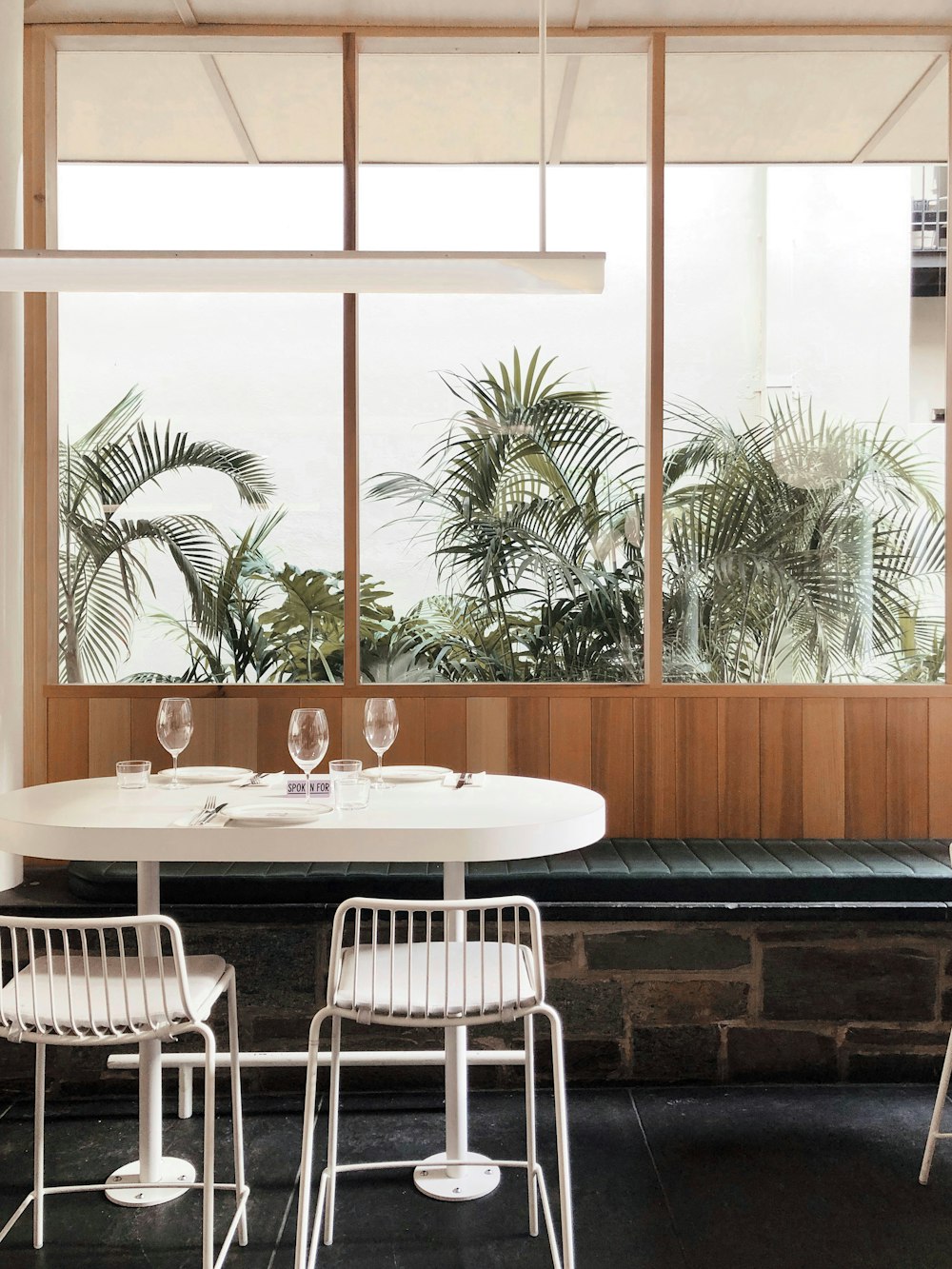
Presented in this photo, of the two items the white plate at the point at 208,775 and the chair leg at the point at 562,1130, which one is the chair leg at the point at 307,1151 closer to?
the chair leg at the point at 562,1130

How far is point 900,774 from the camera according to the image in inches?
132

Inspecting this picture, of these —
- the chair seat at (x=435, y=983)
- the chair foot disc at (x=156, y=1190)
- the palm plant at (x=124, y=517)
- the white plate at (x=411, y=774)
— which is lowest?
the chair foot disc at (x=156, y=1190)

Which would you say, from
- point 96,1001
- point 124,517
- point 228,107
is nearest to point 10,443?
point 124,517

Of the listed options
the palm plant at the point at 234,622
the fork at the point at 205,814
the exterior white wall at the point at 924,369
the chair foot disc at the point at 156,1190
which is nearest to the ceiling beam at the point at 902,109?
the exterior white wall at the point at 924,369

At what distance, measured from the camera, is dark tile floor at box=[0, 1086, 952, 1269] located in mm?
2127

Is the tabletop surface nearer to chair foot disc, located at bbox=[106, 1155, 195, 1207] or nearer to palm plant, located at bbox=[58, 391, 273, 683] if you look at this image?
chair foot disc, located at bbox=[106, 1155, 195, 1207]

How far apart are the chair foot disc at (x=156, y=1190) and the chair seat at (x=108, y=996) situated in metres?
0.50

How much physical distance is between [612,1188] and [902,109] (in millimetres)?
3332

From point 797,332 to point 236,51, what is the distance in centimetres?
203

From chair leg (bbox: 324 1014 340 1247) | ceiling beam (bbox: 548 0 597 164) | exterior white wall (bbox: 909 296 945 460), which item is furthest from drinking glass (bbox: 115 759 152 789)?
exterior white wall (bbox: 909 296 945 460)

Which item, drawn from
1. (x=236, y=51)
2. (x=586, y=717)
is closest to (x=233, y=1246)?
(x=586, y=717)

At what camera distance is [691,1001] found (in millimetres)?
2869

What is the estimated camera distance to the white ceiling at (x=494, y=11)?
3.28 m

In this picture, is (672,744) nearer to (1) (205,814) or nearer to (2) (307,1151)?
(1) (205,814)
